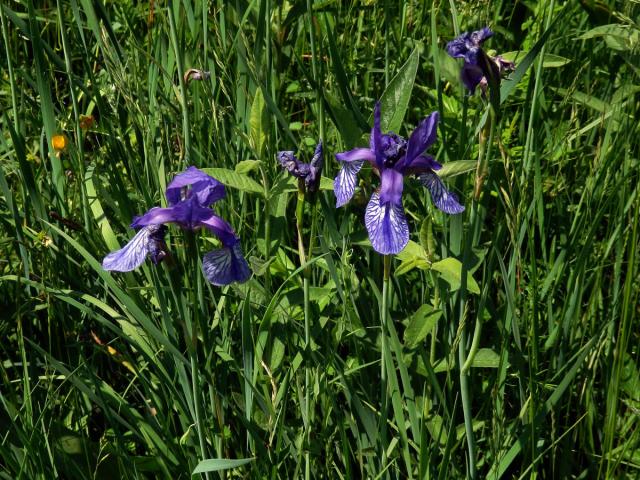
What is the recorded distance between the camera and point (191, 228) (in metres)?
1.43

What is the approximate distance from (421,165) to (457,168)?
91 mm

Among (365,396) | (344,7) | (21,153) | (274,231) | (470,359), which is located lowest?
(365,396)

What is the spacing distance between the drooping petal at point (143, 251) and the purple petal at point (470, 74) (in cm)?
63

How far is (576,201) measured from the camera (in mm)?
2531

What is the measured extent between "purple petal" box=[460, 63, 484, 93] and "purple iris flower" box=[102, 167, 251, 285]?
504 millimetres

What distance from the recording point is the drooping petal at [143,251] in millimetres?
1452

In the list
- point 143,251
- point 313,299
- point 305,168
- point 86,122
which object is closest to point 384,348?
point 313,299

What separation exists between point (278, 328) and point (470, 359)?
52 cm

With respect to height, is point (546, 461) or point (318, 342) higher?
point (318, 342)

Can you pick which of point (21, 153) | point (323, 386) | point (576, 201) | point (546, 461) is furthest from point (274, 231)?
point (576, 201)

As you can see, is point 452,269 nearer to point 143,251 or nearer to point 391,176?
point 391,176

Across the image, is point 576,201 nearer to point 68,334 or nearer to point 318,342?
point 318,342

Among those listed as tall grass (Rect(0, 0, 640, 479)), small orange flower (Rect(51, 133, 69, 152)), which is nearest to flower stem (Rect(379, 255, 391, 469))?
tall grass (Rect(0, 0, 640, 479))

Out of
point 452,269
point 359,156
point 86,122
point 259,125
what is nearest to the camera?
point 359,156
